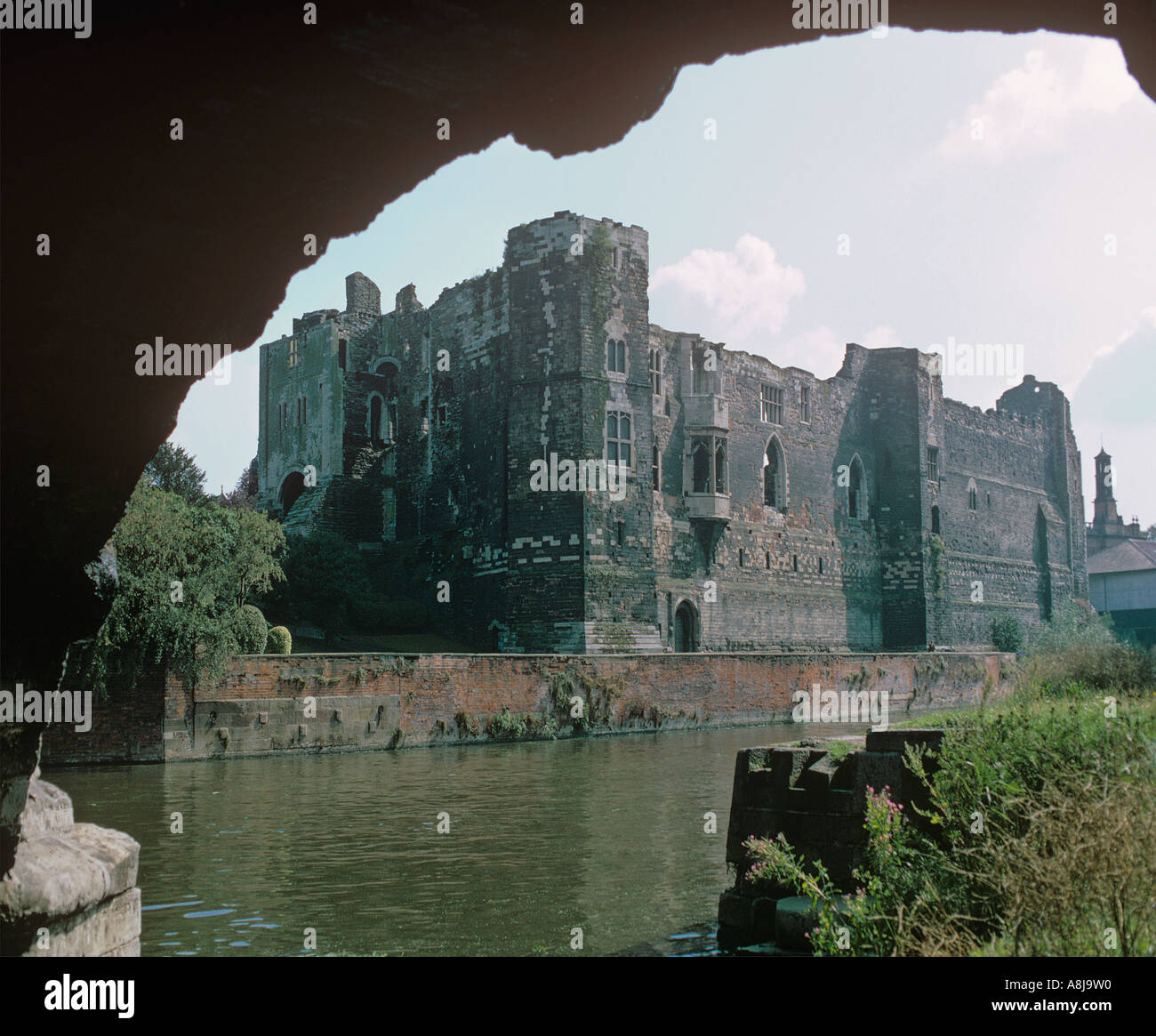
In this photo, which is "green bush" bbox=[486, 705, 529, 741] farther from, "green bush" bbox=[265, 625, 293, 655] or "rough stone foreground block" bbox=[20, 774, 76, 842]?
"rough stone foreground block" bbox=[20, 774, 76, 842]

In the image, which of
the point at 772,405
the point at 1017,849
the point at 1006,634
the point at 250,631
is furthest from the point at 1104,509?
the point at 1017,849

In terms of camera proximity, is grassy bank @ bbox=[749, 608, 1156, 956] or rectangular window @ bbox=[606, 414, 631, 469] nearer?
grassy bank @ bbox=[749, 608, 1156, 956]

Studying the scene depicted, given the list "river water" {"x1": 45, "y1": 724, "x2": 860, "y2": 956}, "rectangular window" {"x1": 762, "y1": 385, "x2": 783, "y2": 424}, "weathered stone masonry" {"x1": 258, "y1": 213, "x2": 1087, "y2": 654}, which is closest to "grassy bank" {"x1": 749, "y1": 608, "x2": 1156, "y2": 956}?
"river water" {"x1": 45, "y1": 724, "x2": 860, "y2": 956}

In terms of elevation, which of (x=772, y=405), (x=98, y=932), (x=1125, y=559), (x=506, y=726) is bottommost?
(x=506, y=726)

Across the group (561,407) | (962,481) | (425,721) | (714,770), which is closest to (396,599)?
(561,407)

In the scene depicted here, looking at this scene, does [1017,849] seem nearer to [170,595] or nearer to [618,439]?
[170,595]

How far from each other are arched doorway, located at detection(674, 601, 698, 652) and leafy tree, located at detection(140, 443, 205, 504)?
15.2 metres

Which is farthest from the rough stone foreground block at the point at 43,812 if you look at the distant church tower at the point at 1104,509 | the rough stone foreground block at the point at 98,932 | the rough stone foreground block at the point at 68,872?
the distant church tower at the point at 1104,509

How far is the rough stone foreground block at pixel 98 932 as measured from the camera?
4.79 m

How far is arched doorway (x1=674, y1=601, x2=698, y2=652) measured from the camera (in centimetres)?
3762

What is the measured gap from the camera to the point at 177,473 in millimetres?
35500

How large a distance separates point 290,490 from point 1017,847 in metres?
39.0

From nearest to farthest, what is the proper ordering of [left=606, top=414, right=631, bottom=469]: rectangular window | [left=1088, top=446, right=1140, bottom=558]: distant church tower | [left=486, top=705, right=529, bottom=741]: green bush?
[left=486, top=705, right=529, bottom=741]: green bush < [left=606, top=414, right=631, bottom=469]: rectangular window < [left=1088, top=446, right=1140, bottom=558]: distant church tower

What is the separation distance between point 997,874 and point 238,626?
18.3 meters
